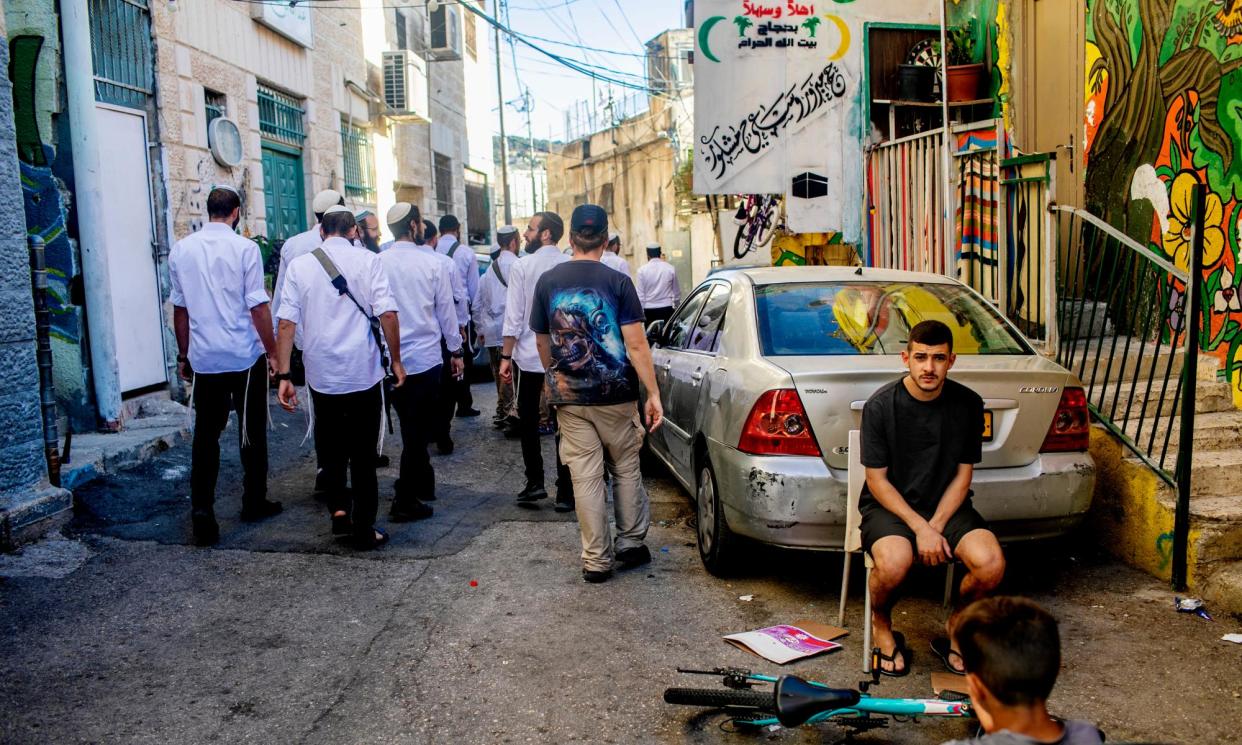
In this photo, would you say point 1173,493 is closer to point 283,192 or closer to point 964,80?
point 964,80

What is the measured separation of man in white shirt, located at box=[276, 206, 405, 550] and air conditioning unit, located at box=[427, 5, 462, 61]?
674 inches

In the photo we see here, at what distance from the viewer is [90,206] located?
776cm

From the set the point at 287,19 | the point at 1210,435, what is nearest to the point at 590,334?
the point at 1210,435

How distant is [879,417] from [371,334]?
2.90 meters

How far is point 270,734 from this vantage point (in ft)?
11.5

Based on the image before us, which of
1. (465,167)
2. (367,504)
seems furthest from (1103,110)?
(465,167)

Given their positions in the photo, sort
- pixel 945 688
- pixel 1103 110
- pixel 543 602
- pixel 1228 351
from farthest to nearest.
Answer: pixel 1103 110
pixel 1228 351
pixel 543 602
pixel 945 688

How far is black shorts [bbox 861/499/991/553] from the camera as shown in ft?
12.8

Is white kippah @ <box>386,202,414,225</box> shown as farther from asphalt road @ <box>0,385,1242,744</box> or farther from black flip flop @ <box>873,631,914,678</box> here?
black flip flop @ <box>873,631,914,678</box>

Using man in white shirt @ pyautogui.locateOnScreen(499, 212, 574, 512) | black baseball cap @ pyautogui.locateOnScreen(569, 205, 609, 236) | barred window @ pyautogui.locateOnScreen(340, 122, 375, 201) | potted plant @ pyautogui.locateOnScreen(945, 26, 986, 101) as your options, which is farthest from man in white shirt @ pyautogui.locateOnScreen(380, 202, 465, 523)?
barred window @ pyautogui.locateOnScreen(340, 122, 375, 201)

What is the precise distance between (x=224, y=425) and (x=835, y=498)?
3.44 metres

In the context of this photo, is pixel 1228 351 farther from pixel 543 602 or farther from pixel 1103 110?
pixel 543 602

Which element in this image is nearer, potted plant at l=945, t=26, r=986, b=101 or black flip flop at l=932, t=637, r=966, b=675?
black flip flop at l=932, t=637, r=966, b=675

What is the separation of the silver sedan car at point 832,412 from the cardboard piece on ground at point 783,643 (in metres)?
0.36
